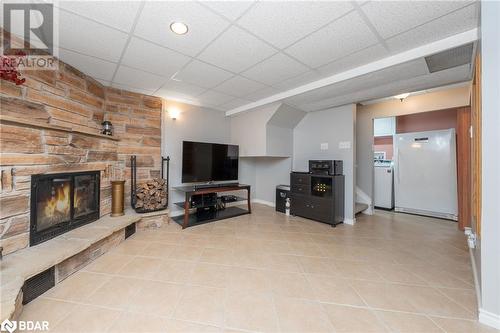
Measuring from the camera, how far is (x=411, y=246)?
258 centimetres

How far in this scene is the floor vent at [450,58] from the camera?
6.23 feet

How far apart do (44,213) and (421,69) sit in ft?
14.9

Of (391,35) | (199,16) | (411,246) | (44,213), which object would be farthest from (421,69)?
(44,213)

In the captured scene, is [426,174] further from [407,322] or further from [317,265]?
[407,322]

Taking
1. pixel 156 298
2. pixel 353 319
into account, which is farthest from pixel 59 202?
pixel 353 319

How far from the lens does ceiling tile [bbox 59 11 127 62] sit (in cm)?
167

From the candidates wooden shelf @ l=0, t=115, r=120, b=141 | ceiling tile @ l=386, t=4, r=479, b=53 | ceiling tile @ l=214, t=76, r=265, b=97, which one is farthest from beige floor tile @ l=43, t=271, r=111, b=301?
ceiling tile @ l=386, t=4, r=479, b=53

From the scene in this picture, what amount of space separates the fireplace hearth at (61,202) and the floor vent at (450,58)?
426 centimetres

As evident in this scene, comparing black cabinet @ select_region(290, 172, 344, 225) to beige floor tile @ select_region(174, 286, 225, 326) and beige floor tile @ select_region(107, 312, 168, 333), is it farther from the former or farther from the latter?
beige floor tile @ select_region(107, 312, 168, 333)

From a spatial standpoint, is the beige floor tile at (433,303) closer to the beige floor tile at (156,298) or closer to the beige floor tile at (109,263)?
the beige floor tile at (156,298)

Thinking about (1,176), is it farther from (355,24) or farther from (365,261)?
(365,261)

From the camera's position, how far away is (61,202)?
2.19 metres

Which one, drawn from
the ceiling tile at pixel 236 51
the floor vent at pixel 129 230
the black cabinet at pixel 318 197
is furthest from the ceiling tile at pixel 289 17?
the floor vent at pixel 129 230
